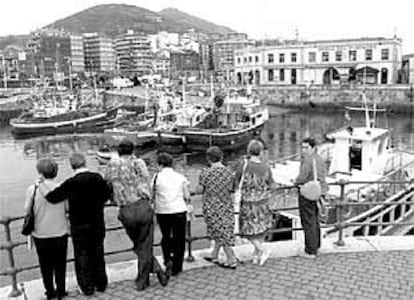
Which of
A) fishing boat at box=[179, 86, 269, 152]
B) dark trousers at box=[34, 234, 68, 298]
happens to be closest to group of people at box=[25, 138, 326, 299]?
dark trousers at box=[34, 234, 68, 298]

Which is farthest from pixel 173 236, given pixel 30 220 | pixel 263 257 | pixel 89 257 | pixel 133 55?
pixel 133 55

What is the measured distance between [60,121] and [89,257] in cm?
5124

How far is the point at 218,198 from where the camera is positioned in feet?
19.1

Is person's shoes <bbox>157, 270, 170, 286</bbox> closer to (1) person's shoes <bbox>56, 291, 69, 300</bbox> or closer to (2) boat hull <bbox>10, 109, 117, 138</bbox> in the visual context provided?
(1) person's shoes <bbox>56, 291, 69, 300</bbox>

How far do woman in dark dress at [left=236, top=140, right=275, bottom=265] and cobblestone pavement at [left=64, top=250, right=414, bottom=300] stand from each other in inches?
17.8

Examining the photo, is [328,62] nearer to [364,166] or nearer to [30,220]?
[364,166]

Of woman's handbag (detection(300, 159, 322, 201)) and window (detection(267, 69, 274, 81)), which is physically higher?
window (detection(267, 69, 274, 81))

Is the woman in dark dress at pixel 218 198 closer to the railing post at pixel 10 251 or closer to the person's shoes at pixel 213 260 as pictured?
the person's shoes at pixel 213 260

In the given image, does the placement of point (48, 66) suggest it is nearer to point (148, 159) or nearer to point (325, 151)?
point (148, 159)

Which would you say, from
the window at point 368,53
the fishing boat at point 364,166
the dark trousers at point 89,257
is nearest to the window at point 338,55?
the window at point 368,53

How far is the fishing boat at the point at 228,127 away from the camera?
122ft

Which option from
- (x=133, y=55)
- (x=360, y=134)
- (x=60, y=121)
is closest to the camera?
(x=360, y=134)

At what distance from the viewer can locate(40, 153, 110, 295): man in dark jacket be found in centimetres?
505

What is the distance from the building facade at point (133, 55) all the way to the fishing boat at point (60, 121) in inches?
4665
